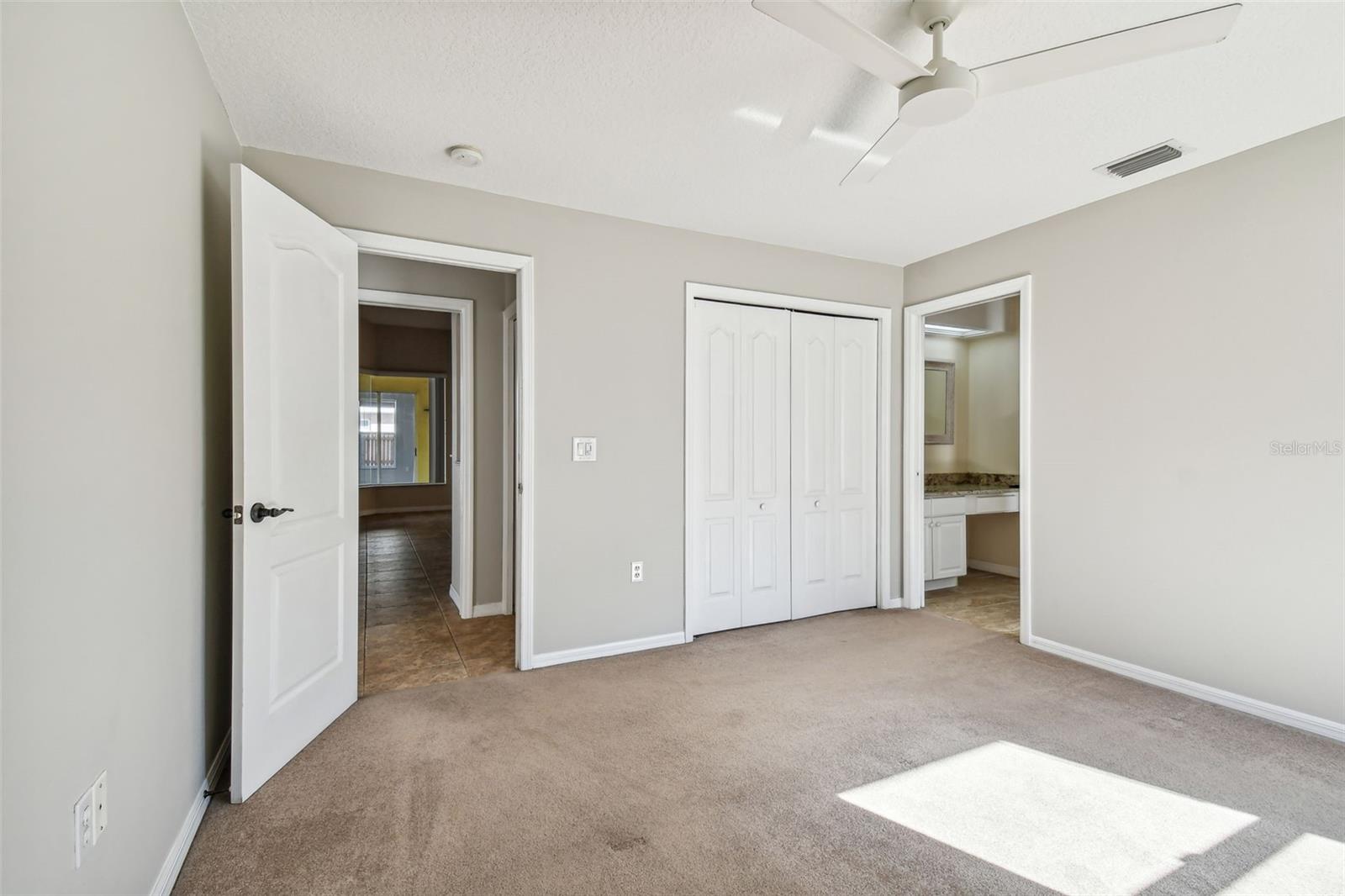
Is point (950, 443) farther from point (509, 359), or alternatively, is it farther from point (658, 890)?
point (658, 890)

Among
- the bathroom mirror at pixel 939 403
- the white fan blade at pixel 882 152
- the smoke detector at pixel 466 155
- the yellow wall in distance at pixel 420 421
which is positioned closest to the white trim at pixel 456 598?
the smoke detector at pixel 466 155

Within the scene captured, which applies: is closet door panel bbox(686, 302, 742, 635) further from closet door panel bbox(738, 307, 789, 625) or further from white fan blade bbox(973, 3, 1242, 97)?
white fan blade bbox(973, 3, 1242, 97)

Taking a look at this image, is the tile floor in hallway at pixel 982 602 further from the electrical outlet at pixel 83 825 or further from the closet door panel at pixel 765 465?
the electrical outlet at pixel 83 825

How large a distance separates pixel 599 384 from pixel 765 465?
1.26 m

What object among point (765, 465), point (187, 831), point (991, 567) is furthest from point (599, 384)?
point (991, 567)

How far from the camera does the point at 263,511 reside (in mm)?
2086

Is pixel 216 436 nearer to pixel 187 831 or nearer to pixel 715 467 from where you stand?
pixel 187 831

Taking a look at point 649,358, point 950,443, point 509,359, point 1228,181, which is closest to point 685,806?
point 649,358

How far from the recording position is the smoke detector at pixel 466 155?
8.79 feet

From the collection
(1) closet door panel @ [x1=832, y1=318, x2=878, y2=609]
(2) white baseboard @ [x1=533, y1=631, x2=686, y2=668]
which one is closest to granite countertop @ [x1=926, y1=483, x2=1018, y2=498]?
(1) closet door panel @ [x1=832, y1=318, x2=878, y2=609]

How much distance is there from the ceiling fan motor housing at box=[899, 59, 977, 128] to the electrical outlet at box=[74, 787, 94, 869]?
8.65 feet

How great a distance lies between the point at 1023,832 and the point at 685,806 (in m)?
1.05

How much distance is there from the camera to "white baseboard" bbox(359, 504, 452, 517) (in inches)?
368

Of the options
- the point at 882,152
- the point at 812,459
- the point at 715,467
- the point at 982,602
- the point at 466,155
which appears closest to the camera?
the point at 882,152
